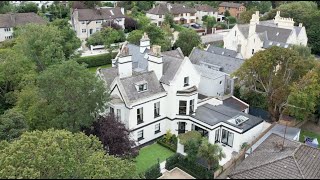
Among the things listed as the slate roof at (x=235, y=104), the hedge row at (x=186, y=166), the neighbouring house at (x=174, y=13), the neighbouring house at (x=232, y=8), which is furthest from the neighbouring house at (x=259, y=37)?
the neighbouring house at (x=232, y=8)

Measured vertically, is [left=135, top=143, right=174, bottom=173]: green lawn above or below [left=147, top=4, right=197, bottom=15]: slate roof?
below

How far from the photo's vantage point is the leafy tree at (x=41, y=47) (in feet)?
165

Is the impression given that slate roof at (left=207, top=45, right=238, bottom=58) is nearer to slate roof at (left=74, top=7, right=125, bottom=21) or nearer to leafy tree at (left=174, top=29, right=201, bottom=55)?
leafy tree at (left=174, top=29, right=201, bottom=55)

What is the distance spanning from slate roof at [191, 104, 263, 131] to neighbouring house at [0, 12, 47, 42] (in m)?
54.0

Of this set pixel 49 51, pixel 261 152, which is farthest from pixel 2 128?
pixel 261 152

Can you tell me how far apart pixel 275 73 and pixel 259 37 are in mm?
26116

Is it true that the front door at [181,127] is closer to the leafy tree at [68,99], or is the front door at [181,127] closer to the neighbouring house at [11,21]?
the leafy tree at [68,99]

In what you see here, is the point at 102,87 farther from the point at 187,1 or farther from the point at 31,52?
the point at 187,1

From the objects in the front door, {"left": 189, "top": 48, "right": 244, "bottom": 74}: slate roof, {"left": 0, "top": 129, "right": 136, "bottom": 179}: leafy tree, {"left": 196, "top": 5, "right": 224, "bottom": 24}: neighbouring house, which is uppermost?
{"left": 196, "top": 5, "right": 224, "bottom": 24}: neighbouring house

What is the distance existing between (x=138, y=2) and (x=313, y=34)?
65.3 m

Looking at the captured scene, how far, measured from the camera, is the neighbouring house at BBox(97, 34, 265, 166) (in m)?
38.7

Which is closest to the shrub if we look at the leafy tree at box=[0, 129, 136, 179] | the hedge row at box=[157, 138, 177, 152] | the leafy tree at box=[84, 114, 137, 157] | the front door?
the leafy tree at box=[84, 114, 137, 157]

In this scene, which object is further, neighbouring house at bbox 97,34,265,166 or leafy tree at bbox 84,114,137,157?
neighbouring house at bbox 97,34,265,166

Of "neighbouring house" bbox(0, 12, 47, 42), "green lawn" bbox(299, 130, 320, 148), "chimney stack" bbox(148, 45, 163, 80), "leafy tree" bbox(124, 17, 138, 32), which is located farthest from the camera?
"leafy tree" bbox(124, 17, 138, 32)
